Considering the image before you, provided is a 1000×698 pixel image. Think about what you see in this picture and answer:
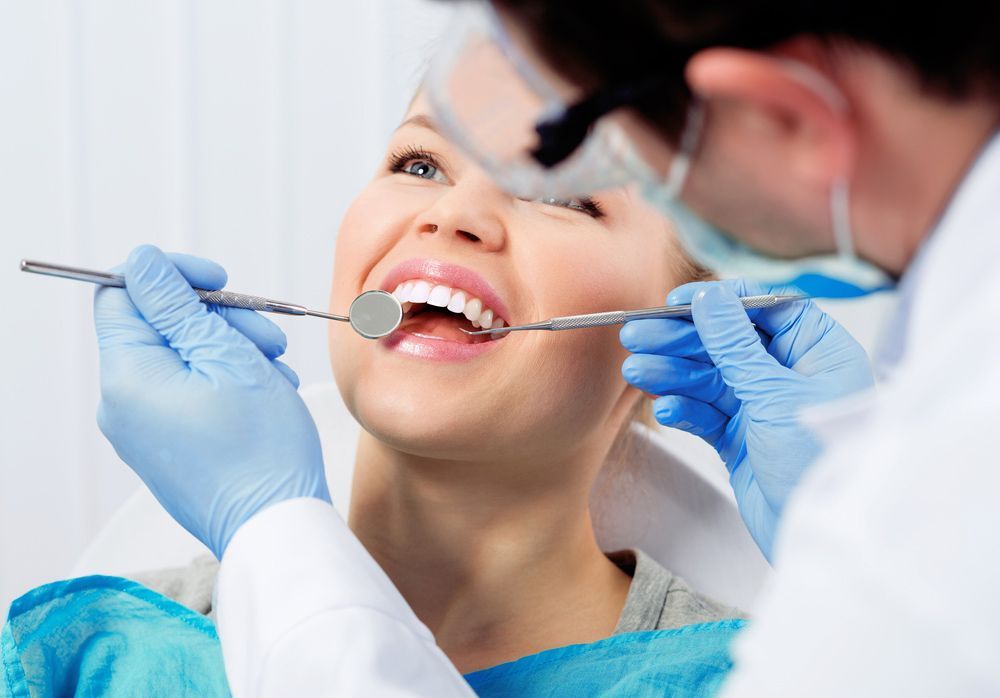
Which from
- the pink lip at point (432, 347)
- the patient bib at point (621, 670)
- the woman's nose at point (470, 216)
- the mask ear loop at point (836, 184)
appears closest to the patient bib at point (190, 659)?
the patient bib at point (621, 670)

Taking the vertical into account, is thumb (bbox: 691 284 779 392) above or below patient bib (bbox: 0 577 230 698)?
above

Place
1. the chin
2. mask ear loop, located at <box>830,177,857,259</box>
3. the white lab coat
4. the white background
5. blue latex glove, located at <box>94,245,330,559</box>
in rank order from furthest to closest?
the white background, the chin, blue latex glove, located at <box>94,245,330,559</box>, mask ear loop, located at <box>830,177,857,259</box>, the white lab coat

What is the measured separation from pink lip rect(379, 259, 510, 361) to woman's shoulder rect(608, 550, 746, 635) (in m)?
0.46

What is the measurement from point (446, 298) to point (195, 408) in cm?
33

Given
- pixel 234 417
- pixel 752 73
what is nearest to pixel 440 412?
pixel 234 417

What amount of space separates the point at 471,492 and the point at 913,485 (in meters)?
0.90

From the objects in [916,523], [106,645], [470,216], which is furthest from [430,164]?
[916,523]

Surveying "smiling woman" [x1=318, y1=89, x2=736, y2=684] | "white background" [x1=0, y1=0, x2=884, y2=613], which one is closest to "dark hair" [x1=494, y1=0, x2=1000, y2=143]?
"smiling woman" [x1=318, y1=89, x2=736, y2=684]

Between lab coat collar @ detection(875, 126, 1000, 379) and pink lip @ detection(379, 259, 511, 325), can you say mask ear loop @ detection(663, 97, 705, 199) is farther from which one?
pink lip @ detection(379, 259, 511, 325)

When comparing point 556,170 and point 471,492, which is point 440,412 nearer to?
point 471,492

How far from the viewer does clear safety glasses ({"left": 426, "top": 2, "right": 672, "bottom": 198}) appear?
2.64ft

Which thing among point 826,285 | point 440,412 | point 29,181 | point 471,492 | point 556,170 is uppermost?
point 556,170

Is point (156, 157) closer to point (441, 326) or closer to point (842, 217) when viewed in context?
point (441, 326)

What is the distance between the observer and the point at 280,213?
7.44 feet
